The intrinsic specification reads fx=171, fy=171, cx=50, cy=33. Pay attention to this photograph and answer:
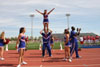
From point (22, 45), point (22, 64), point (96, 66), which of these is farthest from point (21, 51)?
point (96, 66)

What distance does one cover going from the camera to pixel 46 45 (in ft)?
43.9

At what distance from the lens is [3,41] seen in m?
12.1

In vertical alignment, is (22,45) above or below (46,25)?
below

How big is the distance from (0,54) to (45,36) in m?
3.63

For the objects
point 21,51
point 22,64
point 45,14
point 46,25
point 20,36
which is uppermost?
point 45,14

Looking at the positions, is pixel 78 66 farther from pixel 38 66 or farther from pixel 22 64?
pixel 22 64

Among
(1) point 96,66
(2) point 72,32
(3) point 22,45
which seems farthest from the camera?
(2) point 72,32

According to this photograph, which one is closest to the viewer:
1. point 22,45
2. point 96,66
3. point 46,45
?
point 96,66

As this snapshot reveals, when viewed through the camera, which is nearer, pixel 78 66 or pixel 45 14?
pixel 78 66

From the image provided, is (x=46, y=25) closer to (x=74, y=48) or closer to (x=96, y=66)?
(x=74, y=48)

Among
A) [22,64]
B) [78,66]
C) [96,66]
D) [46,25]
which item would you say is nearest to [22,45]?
[22,64]

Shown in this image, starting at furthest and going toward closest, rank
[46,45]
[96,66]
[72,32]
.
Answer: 1. [46,45]
2. [72,32]
3. [96,66]

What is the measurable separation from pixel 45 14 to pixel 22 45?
18.7 feet

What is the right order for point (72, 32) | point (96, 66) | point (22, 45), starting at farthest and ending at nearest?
1. point (72, 32)
2. point (22, 45)
3. point (96, 66)
